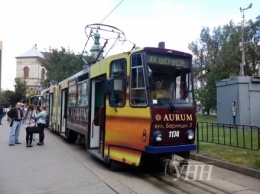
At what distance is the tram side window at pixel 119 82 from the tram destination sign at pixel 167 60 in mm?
756

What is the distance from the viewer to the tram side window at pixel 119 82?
7.82 metres

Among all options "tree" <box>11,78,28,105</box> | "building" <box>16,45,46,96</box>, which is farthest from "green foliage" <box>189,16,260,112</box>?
"building" <box>16,45,46,96</box>

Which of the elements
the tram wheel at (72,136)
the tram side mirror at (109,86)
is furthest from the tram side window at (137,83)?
the tram wheel at (72,136)

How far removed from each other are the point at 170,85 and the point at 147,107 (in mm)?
1057

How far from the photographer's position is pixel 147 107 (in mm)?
7211

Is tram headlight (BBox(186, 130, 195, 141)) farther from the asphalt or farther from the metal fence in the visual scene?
the metal fence

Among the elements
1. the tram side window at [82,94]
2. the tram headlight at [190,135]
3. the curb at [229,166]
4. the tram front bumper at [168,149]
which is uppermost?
the tram side window at [82,94]

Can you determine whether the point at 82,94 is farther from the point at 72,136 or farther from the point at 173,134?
the point at 173,134

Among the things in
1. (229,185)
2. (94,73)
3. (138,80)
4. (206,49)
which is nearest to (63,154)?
(94,73)

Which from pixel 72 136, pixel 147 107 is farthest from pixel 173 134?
pixel 72 136

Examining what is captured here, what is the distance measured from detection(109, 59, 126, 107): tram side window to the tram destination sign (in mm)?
756

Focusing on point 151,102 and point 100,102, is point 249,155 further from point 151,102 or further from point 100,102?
point 100,102

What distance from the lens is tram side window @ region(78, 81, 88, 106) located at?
10.8m

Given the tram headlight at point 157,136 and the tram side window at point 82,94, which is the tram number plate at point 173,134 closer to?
the tram headlight at point 157,136
